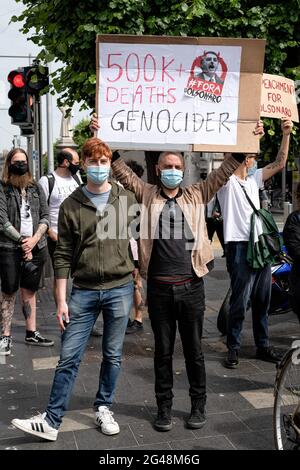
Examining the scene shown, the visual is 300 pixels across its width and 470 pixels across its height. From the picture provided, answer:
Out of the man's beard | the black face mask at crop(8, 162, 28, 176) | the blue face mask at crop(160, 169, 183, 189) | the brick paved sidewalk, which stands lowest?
the brick paved sidewalk

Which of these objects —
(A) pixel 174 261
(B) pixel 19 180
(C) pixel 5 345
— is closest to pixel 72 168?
(B) pixel 19 180

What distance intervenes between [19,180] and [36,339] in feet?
5.20

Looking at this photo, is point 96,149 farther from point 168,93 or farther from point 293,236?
point 293,236

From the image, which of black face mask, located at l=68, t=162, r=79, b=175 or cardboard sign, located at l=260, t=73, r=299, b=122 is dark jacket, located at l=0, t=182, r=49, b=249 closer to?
black face mask, located at l=68, t=162, r=79, b=175

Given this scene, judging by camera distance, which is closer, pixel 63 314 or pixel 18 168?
pixel 63 314

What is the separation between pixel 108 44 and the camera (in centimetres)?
401

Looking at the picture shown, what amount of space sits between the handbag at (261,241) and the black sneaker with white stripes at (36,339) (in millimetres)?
2184

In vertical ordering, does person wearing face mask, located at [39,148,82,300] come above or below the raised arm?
below

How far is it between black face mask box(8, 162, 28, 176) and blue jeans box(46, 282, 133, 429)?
202cm

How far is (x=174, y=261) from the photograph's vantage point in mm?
3818

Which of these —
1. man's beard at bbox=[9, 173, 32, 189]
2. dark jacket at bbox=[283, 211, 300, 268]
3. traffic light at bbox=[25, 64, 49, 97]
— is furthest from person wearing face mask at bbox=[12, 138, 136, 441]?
traffic light at bbox=[25, 64, 49, 97]

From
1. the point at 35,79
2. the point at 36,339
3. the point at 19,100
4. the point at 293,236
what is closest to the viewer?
the point at 293,236

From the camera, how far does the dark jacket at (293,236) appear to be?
427 centimetres

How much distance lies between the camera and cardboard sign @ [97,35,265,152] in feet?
13.2
